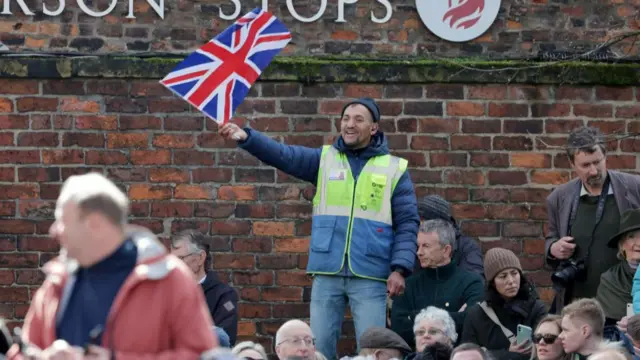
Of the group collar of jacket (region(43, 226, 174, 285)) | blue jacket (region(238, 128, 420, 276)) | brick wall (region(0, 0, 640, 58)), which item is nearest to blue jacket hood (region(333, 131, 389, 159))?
blue jacket (region(238, 128, 420, 276))

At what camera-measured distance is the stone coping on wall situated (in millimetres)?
9055

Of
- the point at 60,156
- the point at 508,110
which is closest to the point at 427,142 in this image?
the point at 508,110

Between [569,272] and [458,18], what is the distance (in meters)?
1.91

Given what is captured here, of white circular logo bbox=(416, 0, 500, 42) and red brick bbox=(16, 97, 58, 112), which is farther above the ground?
white circular logo bbox=(416, 0, 500, 42)

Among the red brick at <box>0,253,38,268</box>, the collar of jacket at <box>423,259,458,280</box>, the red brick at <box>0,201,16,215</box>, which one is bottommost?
the red brick at <box>0,253,38,268</box>

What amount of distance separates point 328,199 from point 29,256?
7.08 feet

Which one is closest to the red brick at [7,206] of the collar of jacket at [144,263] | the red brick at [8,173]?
the red brick at [8,173]

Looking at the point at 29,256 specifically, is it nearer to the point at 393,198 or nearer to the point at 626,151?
the point at 393,198

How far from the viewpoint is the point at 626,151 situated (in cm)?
921

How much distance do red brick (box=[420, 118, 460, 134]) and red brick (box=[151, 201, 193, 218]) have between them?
1.57m

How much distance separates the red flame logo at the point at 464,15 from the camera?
916cm

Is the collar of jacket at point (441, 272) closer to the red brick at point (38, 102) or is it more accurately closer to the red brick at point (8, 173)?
the red brick at point (38, 102)

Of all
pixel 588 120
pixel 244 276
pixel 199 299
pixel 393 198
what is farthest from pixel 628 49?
pixel 199 299

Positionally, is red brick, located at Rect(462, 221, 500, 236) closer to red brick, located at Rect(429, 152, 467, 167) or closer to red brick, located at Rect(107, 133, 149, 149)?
red brick, located at Rect(429, 152, 467, 167)
